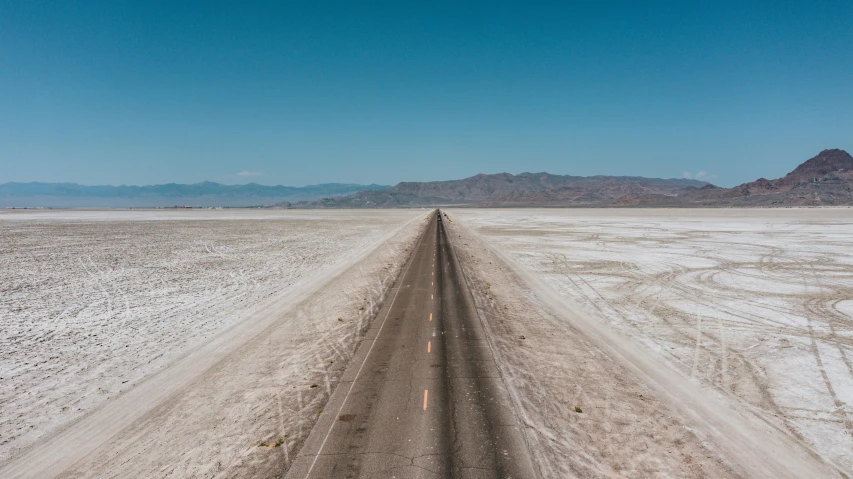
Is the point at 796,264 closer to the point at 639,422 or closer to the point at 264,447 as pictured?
the point at 639,422

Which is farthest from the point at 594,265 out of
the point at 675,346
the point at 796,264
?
the point at 675,346

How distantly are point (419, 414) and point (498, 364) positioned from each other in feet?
13.7

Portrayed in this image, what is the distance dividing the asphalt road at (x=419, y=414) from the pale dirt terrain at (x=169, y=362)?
820 millimetres

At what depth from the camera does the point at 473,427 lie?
414 inches

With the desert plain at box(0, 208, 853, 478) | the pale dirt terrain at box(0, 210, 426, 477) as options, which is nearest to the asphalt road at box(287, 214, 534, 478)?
the desert plain at box(0, 208, 853, 478)

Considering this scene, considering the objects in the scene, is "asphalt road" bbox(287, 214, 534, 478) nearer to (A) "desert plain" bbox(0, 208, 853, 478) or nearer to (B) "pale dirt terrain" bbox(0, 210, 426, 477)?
(A) "desert plain" bbox(0, 208, 853, 478)

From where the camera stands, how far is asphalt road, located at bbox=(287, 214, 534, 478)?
9133 millimetres

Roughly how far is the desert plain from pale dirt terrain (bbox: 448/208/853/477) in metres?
0.07

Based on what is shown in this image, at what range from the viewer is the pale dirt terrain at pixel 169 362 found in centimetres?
1009

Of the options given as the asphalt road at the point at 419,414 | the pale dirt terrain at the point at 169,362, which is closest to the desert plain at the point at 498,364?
the pale dirt terrain at the point at 169,362

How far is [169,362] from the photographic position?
15.4m

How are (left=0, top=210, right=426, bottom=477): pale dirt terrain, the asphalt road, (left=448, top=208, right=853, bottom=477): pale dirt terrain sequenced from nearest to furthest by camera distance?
the asphalt road < (left=448, top=208, right=853, bottom=477): pale dirt terrain < (left=0, top=210, right=426, bottom=477): pale dirt terrain

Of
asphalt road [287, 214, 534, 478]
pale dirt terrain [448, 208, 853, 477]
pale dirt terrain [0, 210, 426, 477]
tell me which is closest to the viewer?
asphalt road [287, 214, 534, 478]

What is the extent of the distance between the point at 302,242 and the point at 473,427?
46.8m
